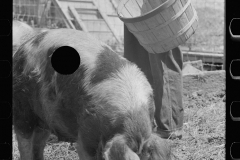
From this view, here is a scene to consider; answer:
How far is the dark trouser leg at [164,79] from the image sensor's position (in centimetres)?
413

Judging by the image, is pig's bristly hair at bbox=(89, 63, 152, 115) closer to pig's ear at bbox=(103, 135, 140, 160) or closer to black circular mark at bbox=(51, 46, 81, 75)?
pig's ear at bbox=(103, 135, 140, 160)

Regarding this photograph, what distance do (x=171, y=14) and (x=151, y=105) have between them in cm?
81

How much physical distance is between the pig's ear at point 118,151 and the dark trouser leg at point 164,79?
2.07 metres

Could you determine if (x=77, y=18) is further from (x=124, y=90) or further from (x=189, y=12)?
(x=124, y=90)

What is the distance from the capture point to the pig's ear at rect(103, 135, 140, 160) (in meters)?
1.96

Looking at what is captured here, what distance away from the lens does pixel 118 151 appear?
199cm

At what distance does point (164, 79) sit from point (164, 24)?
1.41 metres

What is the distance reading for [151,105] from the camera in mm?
2404

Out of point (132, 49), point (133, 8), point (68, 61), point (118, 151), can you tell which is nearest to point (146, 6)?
point (133, 8)

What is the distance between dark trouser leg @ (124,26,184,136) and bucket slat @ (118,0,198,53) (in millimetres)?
1039

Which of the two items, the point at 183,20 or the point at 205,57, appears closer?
the point at 183,20
